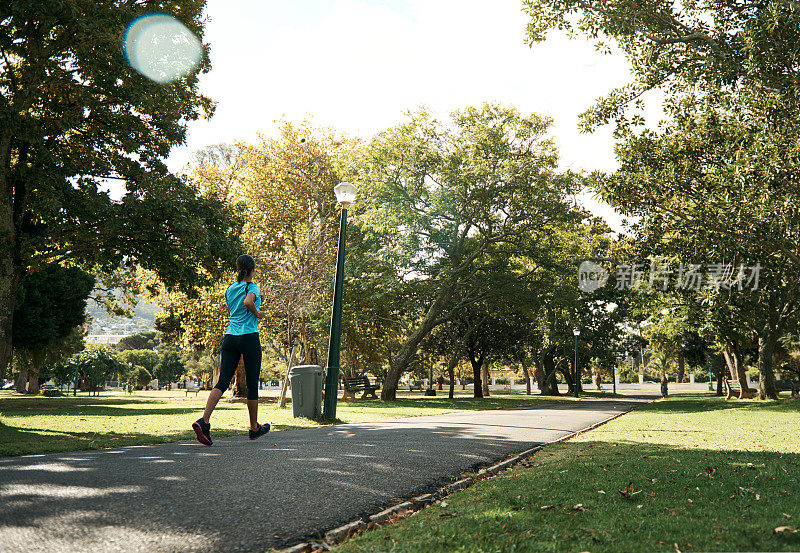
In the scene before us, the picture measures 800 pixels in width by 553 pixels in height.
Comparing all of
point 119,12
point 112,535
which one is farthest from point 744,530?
point 119,12

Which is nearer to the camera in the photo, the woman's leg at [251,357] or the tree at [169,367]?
the woman's leg at [251,357]

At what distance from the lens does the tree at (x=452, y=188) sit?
25.5 metres

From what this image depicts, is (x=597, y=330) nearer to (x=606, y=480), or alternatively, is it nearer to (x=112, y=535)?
(x=606, y=480)

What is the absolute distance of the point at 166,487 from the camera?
432cm

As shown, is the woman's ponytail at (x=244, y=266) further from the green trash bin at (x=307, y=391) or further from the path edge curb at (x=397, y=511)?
the green trash bin at (x=307, y=391)

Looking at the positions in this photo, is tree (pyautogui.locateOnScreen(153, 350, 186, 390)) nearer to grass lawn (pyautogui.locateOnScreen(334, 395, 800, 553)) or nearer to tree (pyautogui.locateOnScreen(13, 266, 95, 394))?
tree (pyautogui.locateOnScreen(13, 266, 95, 394))

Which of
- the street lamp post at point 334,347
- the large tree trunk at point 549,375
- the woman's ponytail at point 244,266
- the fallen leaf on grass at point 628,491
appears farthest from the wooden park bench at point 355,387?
the fallen leaf on grass at point 628,491

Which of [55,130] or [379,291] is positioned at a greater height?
[55,130]

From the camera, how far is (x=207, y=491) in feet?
14.0

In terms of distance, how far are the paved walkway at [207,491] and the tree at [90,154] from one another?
6.50 meters

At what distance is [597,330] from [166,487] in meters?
43.4

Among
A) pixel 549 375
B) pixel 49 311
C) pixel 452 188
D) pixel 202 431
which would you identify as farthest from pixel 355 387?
pixel 202 431

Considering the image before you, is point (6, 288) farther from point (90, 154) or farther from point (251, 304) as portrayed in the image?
point (251, 304)

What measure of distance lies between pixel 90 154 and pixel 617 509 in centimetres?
1324
